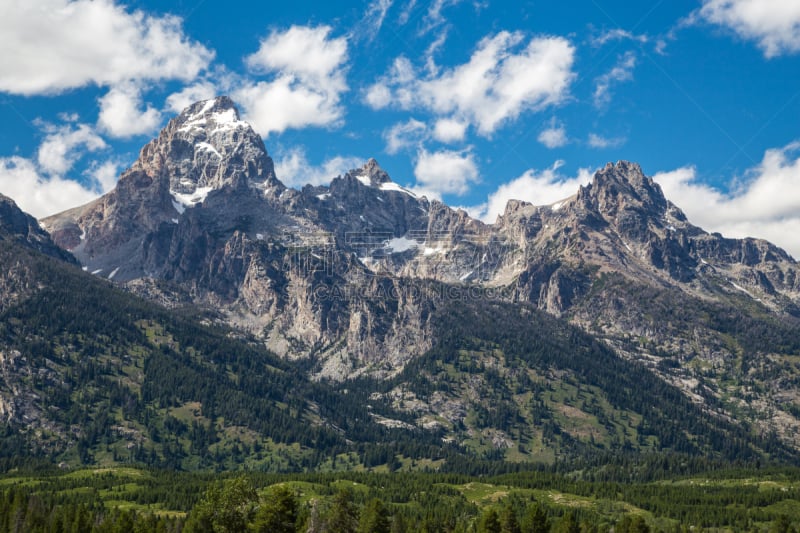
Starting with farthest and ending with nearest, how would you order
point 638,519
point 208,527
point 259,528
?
point 638,519 → point 208,527 → point 259,528

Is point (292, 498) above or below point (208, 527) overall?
above

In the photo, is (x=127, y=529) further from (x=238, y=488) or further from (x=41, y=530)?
(x=238, y=488)

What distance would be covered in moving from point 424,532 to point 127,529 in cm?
6760

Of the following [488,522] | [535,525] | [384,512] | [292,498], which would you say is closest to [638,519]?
[535,525]

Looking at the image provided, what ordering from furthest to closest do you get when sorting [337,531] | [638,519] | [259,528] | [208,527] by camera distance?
[638,519]
[208,527]
[337,531]
[259,528]

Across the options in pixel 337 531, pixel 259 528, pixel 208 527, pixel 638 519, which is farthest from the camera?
pixel 638 519

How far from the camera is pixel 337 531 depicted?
6791 inches

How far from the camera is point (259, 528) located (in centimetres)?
14212

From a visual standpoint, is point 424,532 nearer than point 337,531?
No

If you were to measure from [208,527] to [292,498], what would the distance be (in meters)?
48.0

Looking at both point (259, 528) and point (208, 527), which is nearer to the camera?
point (259, 528)

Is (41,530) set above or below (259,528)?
below

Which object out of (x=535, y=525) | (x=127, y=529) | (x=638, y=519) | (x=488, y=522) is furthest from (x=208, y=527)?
(x=638, y=519)

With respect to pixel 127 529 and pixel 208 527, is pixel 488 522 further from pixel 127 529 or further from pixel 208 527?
pixel 127 529
